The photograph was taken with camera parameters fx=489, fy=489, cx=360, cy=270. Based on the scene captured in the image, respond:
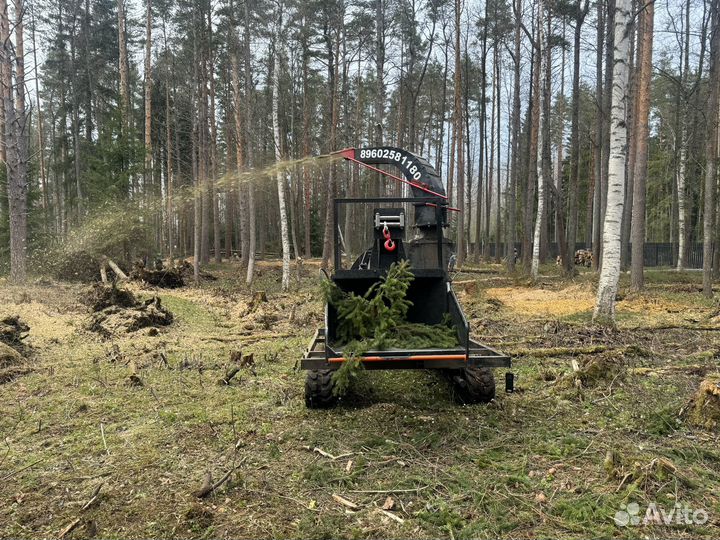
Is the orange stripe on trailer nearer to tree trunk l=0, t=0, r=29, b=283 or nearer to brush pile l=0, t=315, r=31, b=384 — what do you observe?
brush pile l=0, t=315, r=31, b=384

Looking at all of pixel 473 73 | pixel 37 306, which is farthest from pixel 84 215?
pixel 473 73

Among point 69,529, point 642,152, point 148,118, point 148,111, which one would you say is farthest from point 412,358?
point 148,111

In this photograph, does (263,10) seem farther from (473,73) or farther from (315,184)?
(315,184)

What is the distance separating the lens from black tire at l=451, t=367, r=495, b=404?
17.1 ft

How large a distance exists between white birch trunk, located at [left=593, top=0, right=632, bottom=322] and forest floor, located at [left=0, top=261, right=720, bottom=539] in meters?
1.77

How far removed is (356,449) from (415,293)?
218 centimetres

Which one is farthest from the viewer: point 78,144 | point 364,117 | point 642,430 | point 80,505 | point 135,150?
point 364,117

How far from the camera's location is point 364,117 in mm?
41031

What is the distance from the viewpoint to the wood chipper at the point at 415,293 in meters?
4.66

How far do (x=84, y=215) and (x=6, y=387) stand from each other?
59.7ft

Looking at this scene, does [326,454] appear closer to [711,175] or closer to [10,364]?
[10,364]

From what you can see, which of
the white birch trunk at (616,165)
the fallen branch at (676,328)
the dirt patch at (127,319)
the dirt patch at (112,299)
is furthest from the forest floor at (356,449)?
the dirt patch at (112,299)

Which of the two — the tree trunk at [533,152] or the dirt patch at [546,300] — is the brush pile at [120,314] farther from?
the tree trunk at [533,152]

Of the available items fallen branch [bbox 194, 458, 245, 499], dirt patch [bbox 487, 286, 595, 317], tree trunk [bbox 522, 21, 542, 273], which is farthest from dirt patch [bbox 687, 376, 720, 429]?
tree trunk [bbox 522, 21, 542, 273]
